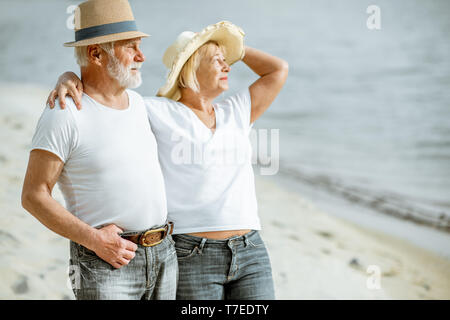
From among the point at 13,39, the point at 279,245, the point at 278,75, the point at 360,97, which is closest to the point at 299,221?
the point at 279,245

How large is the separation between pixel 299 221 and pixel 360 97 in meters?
7.17

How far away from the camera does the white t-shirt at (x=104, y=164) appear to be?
1.58m

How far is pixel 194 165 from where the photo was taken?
191cm

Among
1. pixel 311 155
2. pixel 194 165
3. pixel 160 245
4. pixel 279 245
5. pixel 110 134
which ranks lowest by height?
pixel 311 155

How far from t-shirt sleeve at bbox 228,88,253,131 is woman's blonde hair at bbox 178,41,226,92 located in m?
0.18

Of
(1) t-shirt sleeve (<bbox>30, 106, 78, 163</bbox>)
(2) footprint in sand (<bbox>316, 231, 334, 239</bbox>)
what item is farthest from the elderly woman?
(2) footprint in sand (<bbox>316, 231, 334, 239</bbox>)

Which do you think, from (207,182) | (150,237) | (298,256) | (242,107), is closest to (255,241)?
(207,182)

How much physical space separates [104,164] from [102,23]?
49 centimetres

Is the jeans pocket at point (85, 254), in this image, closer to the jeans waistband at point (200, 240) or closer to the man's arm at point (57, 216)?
the man's arm at point (57, 216)

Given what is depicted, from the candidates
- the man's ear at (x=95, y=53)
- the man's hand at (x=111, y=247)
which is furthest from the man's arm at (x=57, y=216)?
the man's ear at (x=95, y=53)

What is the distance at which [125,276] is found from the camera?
5.48ft

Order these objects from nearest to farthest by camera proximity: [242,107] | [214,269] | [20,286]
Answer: [214,269] < [242,107] < [20,286]

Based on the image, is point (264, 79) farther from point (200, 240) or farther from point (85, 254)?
point (85, 254)
